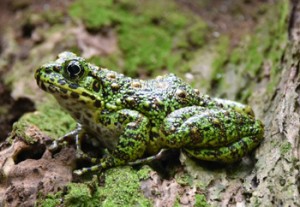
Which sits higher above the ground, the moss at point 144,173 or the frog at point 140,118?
the frog at point 140,118

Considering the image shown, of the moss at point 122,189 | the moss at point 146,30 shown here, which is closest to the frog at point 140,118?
the moss at point 122,189

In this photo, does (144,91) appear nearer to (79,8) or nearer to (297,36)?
(297,36)

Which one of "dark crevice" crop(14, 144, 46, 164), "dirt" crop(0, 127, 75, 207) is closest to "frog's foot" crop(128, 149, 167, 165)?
"dirt" crop(0, 127, 75, 207)

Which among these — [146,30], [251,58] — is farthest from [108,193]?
[146,30]

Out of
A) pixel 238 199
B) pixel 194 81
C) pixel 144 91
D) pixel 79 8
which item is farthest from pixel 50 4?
pixel 238 199

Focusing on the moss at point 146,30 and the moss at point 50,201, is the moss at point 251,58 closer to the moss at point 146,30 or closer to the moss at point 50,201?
the moss at point 146,30

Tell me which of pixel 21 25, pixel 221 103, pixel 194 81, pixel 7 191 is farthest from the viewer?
pixel 21 25
